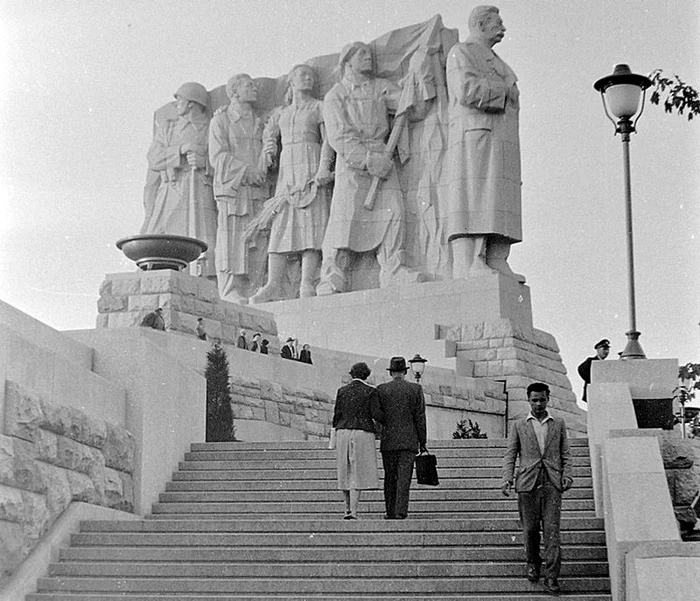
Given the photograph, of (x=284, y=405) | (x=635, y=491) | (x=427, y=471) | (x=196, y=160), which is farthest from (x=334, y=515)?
(x=196, y=160)

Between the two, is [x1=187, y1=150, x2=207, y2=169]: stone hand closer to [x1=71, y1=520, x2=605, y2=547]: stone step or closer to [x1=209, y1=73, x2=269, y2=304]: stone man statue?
[x1=209, y1=73, x2=269, y2=304]: stone man statue

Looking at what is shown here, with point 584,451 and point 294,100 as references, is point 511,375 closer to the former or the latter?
point 294,100

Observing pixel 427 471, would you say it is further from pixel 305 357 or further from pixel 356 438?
pixel 305 357

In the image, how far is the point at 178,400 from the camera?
12.6m

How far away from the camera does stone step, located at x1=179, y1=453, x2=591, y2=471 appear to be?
11966mm

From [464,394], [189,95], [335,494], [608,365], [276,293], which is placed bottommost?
[335,494]

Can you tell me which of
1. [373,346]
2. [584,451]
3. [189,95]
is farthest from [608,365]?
[189,95]

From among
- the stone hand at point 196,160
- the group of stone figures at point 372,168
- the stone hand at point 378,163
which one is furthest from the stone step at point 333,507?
the stone hand at point 196,160

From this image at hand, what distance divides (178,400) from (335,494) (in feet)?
6.52

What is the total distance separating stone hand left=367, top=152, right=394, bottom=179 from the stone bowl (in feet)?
22.4

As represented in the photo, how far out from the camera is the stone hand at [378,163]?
27.0 metres

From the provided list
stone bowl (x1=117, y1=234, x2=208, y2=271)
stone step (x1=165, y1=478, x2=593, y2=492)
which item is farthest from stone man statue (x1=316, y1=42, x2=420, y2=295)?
stone step (x1=165, y1=478, x2=593, y2=492)

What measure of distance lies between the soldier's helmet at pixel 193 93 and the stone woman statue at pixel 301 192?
9.60ft

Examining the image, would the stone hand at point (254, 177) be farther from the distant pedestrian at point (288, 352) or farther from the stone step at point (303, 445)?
the stone step at point (303, 445)
